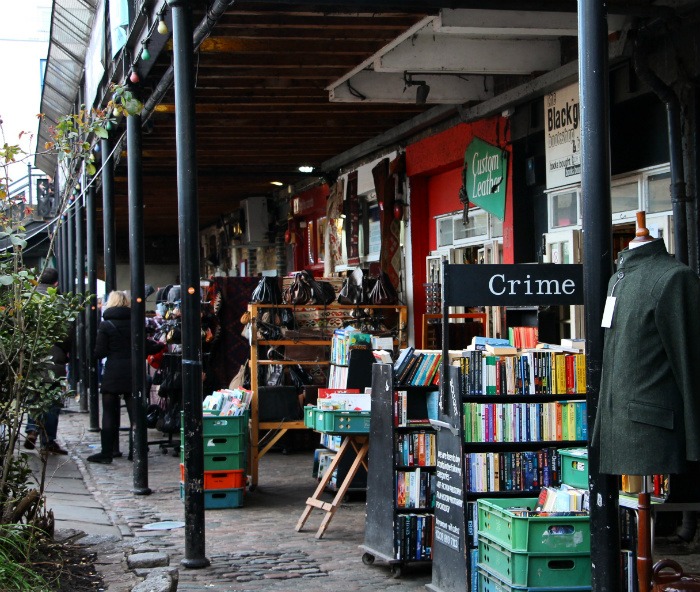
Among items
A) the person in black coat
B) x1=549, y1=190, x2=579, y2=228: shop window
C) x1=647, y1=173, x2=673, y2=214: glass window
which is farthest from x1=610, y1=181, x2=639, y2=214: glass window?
the person in black coat

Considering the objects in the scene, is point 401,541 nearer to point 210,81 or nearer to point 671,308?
point 671,308

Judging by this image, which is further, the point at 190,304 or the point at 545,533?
the point at 190,304

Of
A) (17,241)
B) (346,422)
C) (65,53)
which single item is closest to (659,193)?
(346,422)

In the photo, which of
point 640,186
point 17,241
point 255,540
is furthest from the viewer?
point 640,186

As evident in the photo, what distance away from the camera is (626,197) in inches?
379

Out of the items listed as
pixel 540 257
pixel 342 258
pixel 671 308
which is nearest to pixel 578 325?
pixel 540 257

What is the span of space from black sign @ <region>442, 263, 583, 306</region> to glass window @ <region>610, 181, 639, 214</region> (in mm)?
3624

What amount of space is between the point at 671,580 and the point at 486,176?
814cm

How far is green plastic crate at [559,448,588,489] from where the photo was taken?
5.96 metres

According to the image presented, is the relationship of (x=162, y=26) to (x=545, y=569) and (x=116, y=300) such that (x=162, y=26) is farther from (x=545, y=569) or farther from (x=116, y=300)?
(x=545, y=569)

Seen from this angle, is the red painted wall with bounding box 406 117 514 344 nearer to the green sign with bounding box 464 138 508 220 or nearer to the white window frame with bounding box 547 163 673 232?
the green sign with bounding box 464 138 508 220

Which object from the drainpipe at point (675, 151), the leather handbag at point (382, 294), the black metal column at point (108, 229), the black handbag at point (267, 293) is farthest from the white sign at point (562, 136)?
the black metal column at point (108, 229)

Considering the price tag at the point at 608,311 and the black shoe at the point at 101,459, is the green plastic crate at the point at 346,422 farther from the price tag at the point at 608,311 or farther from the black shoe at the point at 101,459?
the black shoe at the point at 101,459

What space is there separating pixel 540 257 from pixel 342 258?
6.99 m
